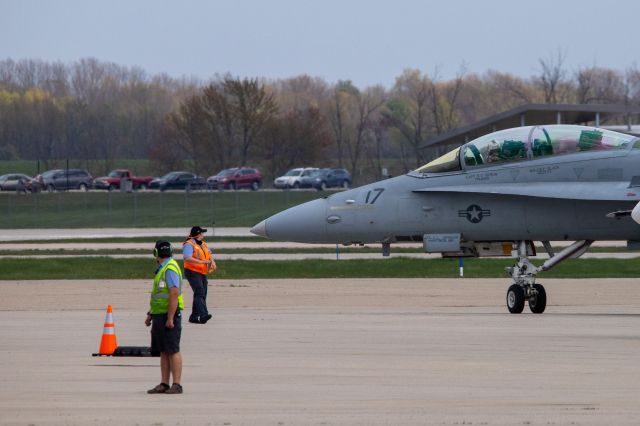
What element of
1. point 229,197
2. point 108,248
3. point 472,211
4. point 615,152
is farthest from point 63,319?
point 229,197

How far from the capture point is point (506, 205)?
72.2ft

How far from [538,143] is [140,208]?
5732 centimetres

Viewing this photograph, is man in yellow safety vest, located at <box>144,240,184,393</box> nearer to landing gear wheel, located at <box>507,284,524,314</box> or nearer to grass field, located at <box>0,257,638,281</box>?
landing gear wheel, located at <box>507,284,524,314</box>

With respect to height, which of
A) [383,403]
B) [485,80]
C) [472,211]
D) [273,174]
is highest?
[485,80]

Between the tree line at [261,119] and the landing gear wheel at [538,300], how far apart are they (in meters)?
54.6

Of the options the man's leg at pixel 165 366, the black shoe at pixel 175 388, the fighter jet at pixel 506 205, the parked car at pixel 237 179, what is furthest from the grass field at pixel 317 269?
the parked car at pixel 237 179

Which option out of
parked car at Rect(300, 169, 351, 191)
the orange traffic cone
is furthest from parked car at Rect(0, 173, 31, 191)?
the orange traffic cone

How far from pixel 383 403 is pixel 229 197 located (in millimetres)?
70132

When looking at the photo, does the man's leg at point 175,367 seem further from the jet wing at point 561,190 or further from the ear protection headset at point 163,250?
the jet wing at point 561,190

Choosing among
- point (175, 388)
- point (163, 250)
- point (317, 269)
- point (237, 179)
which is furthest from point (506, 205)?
point (237, 179)

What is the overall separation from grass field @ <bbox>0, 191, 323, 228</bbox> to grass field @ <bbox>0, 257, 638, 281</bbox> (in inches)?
1022

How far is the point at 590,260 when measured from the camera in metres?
40.0

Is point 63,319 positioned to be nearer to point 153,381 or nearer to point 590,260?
point 153,381

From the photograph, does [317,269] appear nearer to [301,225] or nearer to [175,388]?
[301,225]
